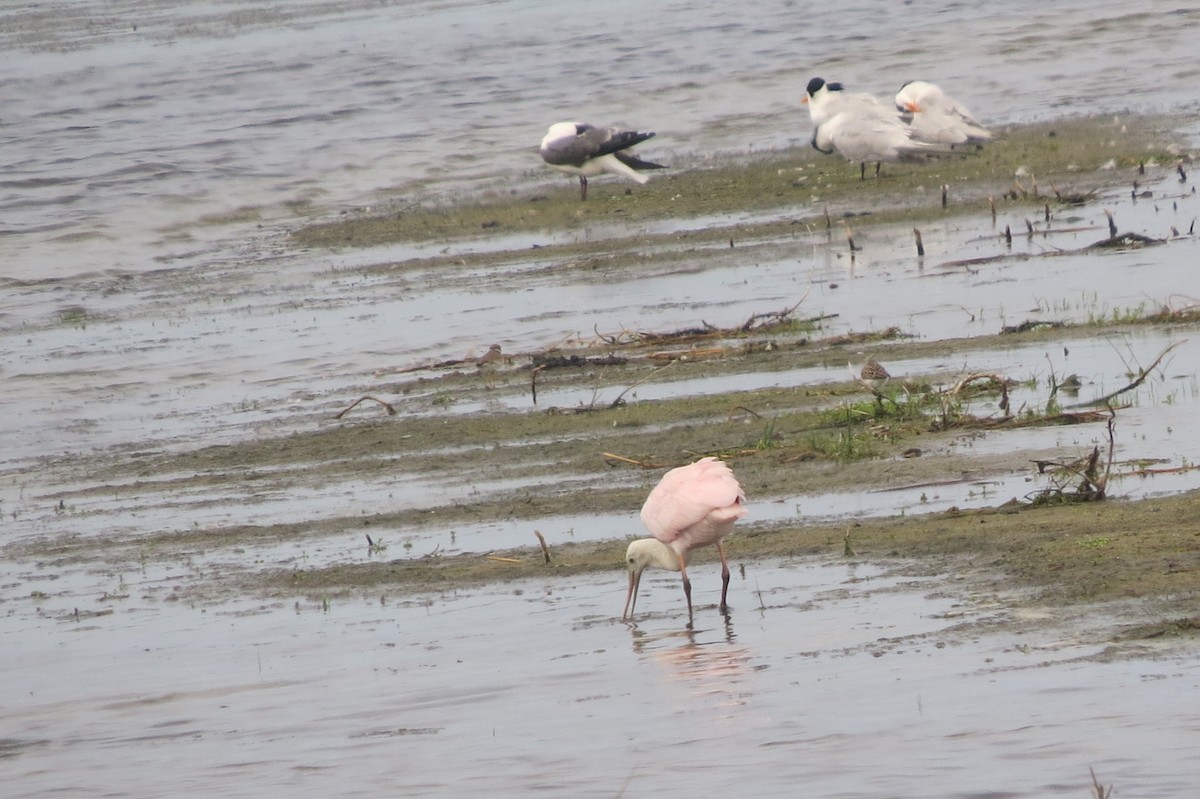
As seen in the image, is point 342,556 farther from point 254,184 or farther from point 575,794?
point 254,184

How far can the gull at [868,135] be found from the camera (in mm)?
19734

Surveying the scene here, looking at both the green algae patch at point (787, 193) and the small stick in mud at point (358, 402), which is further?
the green algae patch at point (787, 193)

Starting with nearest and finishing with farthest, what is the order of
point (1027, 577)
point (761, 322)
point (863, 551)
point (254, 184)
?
point (1027, 577)
point (863, 551)
point (761, 322)
point (254, 184)

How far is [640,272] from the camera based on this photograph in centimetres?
1620

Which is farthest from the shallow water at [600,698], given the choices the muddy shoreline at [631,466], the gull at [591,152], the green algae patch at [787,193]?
the gull at [591,152]

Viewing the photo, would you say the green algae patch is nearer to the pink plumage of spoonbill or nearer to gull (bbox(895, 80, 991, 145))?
gull (bbox(895, 80, 991, 145))

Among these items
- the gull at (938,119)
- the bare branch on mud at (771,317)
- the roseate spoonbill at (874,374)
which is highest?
the roseate spoonbill at (874,374)

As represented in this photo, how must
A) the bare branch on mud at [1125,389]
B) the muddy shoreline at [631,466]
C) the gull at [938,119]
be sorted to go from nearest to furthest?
the muddy shoreline at [631,466]
the bare branch on mud at [1125,389]
the gull at [938,119]

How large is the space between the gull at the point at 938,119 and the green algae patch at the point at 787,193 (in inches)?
8.6

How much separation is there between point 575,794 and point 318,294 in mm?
12246

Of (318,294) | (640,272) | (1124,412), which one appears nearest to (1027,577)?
(1124,412)

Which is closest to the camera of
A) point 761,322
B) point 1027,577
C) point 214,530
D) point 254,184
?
point 1027,577

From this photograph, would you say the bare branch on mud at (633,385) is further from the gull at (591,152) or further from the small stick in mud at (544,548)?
the gull at (591,152)

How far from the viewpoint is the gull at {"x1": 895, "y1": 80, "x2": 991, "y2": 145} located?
20.4m
